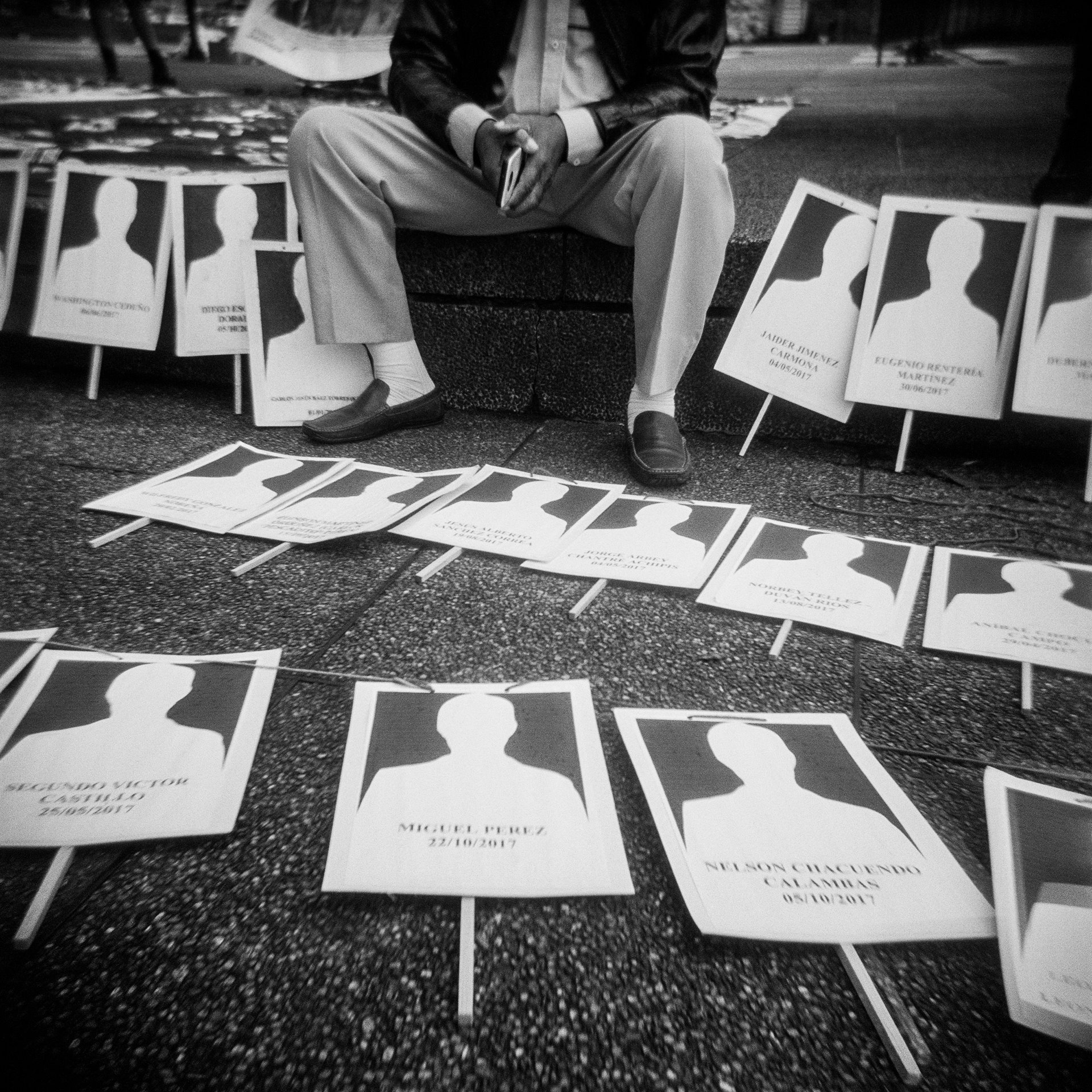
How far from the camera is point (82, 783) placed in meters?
0.66

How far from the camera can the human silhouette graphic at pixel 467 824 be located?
0.60 meters

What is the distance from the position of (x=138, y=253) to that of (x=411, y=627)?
4.25ft

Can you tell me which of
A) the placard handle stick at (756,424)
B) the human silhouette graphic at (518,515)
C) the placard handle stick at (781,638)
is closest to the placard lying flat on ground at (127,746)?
the human silhouette graphic at (518,515)

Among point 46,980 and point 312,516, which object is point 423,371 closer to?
point 312,516

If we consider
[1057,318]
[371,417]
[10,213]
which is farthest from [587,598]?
[10,213]

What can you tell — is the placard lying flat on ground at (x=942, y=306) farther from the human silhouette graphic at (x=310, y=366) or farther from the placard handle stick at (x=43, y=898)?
the placard handle stick at (x=43, y=898)

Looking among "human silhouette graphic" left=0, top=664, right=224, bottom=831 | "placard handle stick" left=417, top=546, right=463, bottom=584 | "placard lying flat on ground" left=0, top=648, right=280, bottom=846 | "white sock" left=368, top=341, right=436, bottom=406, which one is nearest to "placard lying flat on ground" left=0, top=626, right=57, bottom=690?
"placard lying flat on ground" left=0, top=648, right=280, bottom=846

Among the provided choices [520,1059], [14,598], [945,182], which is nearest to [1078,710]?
[520,1059]

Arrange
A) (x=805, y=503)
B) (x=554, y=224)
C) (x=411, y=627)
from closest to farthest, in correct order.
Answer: (x=411, y=627) < (x=805, y=503) < (x=554, y=224)

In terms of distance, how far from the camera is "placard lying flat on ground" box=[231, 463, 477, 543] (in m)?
1.15

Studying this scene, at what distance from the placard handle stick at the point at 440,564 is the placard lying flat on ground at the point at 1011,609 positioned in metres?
0.62

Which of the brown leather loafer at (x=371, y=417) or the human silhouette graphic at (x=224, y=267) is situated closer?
the brown leather loafer at (x=371, y=417)

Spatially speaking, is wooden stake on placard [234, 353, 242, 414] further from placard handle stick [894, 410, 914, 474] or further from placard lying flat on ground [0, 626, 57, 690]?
placard handle stick [894, 410, 914, 474]

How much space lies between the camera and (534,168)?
4.53 ft
